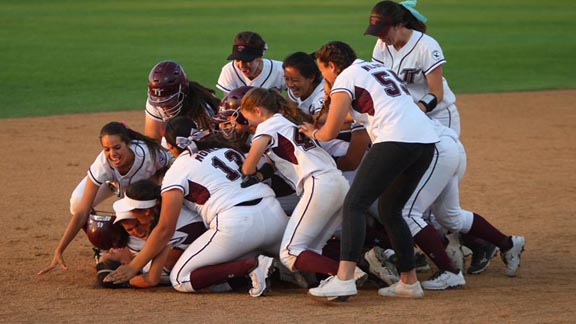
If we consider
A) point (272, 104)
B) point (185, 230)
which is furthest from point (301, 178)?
point (185, 230)

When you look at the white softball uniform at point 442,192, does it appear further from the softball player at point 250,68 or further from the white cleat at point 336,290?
the softball player at point 250,68

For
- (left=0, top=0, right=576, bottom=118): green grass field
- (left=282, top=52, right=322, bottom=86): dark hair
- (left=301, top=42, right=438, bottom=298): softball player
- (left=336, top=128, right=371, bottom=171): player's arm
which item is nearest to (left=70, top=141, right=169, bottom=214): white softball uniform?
(left=282, top=52, right=322, bottom=86): dark hair

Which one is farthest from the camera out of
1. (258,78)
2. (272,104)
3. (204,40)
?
(204,40)

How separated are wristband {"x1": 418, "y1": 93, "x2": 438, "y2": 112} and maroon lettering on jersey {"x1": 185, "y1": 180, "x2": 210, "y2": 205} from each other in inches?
61.6

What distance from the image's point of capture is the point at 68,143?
12.4 metres

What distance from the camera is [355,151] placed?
7.07m

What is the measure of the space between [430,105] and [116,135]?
214 cm

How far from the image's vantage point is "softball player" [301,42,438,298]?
6.12 m

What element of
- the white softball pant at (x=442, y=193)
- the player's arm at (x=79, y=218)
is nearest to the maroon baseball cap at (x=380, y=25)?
the white softball pant at (x=442, y=193)

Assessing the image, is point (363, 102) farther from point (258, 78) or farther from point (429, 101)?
point (258, 78)

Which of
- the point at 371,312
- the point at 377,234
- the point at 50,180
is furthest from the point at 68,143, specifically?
the point at 371,312

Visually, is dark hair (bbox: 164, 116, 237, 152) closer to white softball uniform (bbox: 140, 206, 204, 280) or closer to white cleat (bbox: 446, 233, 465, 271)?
white softball uniform (bbox: 140, 206, 204, 280)

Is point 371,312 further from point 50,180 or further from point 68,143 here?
point 68,143

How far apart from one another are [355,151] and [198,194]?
1.20 meters
